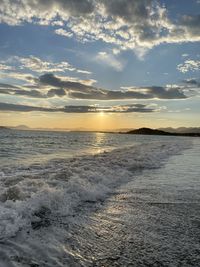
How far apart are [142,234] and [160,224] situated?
906 millimetres

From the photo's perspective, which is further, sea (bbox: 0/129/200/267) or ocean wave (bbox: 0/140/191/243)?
Result: ocean wave (bbox: 0/140/191/243)

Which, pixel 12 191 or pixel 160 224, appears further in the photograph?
pixel 12 191

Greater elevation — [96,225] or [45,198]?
[45,198]

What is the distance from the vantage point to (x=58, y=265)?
5074mm

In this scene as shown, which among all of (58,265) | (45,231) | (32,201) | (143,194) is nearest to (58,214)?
(32,201)

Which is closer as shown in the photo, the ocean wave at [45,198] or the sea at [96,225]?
the sea at [96,225]

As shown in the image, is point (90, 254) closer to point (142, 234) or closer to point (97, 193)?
point (142, 234)

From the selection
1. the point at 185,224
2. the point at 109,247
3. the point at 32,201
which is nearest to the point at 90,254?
the point at 109,247

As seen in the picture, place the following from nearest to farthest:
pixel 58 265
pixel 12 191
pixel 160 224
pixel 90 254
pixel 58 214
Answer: pixel 58 265, pixel 90 254, pixel 160 224, pixel 58 214, pixel 12 191

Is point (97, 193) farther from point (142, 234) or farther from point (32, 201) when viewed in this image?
point (142, 234)

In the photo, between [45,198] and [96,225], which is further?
[45,198]

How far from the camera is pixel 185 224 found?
293 inches

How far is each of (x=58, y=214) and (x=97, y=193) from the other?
2981mm

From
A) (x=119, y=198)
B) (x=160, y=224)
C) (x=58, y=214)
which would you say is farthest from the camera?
(x=119, y=198)
